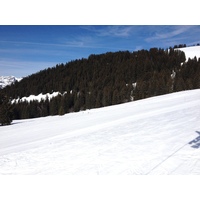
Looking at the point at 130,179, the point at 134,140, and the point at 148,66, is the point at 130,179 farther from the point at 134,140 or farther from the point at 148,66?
the point at 148,66

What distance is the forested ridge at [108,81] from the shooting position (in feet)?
199

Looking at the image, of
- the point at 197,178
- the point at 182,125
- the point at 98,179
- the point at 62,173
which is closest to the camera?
the point at 197,178

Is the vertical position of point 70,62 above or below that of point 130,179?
above

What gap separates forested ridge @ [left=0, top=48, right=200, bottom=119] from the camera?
60.7 metres

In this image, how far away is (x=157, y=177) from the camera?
5.82m

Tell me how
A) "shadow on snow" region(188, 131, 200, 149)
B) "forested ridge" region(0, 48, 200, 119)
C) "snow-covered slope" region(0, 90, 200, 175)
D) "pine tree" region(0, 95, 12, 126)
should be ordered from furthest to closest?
"forested ridge" region(0, 48, 200, 119) → "pine tree" region(0, 95, 12, 126) → "shadow on snow" region(188, 131, 200, 149) → "snow-covered slope" region(0, 90, 200, 175)

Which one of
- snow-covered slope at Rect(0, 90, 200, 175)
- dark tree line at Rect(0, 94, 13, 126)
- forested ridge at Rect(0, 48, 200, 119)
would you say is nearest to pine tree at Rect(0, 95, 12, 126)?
dark tree line at Rect(0, 94, 13, 126)

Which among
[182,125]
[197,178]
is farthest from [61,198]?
[182,125]

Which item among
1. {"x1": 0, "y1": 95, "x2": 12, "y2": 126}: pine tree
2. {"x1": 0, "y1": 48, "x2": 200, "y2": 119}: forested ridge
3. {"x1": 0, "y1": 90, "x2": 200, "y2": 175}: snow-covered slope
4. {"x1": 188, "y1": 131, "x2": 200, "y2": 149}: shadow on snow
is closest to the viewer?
{"x1": 0, "y1": 90, "x2": 200, "y2": 175}: snow-covered slope

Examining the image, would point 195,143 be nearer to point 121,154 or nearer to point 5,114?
point 121,154

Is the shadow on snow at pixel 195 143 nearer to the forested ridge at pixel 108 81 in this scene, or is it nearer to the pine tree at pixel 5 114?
the pine tree at pixel 5 114

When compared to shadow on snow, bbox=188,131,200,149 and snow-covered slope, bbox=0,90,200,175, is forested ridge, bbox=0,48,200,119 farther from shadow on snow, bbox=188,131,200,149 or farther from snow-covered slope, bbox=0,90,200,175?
shadow on snow, bbox=188,131,200,149

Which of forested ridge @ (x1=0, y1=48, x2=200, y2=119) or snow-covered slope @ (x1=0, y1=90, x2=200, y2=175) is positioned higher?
forested ridge @ (x1=0, y1=48, x2=200, y2=119)

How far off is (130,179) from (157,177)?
2.62 ft
